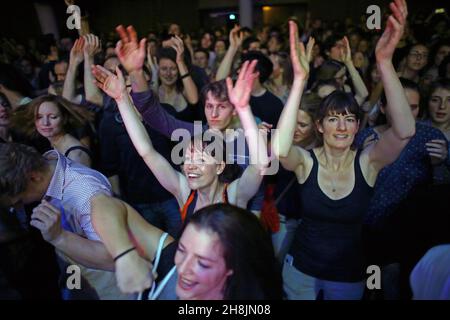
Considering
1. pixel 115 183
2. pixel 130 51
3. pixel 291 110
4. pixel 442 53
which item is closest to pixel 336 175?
pixel 291 110

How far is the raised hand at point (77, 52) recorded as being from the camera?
2.75 m

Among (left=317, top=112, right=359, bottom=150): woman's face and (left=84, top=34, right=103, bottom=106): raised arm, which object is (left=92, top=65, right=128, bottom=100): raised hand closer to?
(left=317, top=112, right=359, bottom=150): woman's face

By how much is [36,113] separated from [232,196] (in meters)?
1.40

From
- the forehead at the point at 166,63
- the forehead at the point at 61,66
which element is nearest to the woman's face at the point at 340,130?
the forehead at the point at 166,63

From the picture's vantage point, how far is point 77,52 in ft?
9.21

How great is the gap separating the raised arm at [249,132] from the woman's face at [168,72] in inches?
62.1

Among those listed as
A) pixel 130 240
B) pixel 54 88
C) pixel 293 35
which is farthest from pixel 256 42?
pixel 130 240

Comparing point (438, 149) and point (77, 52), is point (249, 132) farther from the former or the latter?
point (77, 52)

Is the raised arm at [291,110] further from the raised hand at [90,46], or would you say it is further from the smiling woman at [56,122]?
the raised hand at [90,46]

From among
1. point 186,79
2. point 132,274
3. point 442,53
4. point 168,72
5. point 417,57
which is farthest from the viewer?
point 442,53

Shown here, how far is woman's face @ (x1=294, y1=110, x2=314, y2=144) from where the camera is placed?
211cm

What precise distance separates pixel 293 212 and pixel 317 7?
45.9ft

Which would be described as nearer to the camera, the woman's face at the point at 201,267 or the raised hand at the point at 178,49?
the woman's face at the point at 201,267
